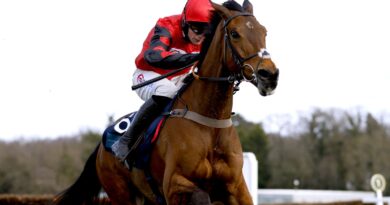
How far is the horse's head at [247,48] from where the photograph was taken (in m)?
4.62

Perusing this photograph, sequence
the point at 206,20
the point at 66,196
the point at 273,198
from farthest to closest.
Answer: the point at 273,198, the point at 66,196, the point at 206,20

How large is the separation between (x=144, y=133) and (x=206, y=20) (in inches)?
46.7

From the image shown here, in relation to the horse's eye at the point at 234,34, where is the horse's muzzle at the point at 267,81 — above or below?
below

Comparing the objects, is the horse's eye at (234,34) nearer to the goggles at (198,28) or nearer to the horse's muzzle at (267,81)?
the horse's muzzle at (267,81)

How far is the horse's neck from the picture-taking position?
17.5 ft

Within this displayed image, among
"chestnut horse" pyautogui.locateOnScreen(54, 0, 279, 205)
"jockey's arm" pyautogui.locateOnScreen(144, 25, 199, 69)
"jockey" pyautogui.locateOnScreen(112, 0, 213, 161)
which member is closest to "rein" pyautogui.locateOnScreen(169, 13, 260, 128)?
"chestnut horse" pyautogui.locateOnScreen(54, 0, 279, 205)

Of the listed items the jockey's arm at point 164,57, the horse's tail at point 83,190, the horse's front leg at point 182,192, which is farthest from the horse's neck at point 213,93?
the horse's tail at point 83,190

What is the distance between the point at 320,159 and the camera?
169ft

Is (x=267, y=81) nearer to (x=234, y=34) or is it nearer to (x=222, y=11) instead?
(x=234, y=34)

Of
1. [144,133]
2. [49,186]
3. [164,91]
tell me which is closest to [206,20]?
[164,91]

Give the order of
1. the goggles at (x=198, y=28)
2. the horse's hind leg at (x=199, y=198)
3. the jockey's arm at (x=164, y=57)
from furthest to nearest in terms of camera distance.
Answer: the goggles at (x=198, y=28) → the jockey's arm at (x=164, y=57) → the horse's hind leg at (x=199, y=198)

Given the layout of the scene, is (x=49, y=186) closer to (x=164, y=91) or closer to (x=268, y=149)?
(x=268, y=149)

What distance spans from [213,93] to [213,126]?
0.28m

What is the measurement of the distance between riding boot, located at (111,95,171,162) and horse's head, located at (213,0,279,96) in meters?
0.95
